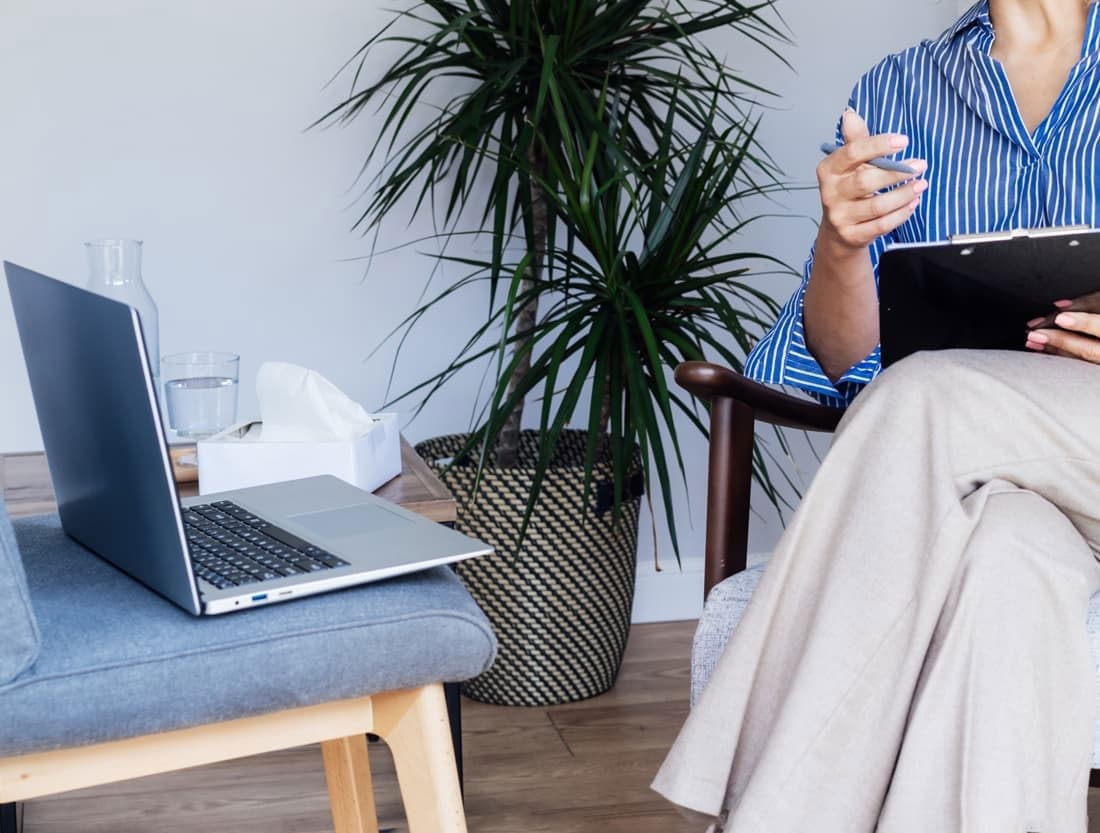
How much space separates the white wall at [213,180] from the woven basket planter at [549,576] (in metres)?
0.38

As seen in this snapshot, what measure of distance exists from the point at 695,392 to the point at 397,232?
1141mm

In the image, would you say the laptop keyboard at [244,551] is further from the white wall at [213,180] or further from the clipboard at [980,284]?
the white wall at [213,180]

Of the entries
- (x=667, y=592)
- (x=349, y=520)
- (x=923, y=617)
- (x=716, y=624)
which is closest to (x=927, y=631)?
(x=923, y=617)

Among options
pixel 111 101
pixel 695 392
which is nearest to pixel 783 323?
pixel 695 392

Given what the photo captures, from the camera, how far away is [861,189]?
1297 millimetres

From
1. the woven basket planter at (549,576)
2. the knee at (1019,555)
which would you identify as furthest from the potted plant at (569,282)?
the knee at (1019,555)

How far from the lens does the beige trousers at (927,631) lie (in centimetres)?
108

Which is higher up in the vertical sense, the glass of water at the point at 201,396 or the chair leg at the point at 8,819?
the glass of water at the point at 201,396

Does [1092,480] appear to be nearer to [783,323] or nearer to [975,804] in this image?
[975,804]

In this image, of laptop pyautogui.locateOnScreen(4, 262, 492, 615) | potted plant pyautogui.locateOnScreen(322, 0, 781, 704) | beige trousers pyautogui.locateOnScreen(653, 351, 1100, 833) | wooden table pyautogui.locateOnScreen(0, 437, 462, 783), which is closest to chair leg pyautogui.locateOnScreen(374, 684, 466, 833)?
laptop pyautogui.locateOnScreen(4, 262, 492, 615)

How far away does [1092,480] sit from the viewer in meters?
1.17

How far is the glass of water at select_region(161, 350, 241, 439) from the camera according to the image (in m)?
1.60

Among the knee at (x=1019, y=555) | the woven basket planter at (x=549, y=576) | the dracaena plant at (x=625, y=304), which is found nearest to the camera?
the knee at (x=1019, y=555)

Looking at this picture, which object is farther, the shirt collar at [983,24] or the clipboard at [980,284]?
the shirt collar at [983,24]
